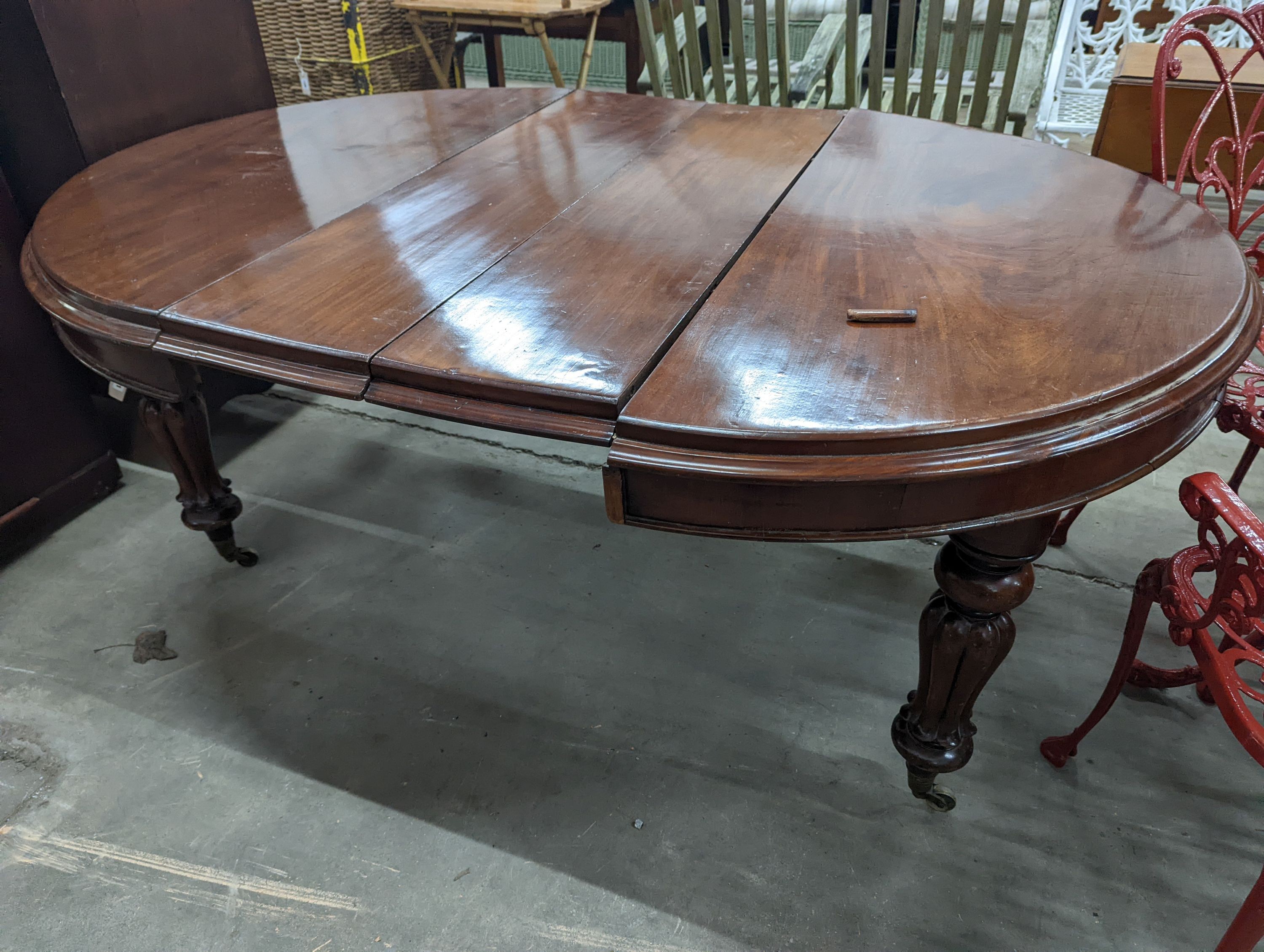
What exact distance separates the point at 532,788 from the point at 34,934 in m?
0.75

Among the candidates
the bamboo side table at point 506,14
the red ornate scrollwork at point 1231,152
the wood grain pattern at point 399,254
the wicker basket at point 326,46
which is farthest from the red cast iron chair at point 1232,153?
the wicker basket at point 326,46

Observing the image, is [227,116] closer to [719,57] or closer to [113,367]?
[113,367]

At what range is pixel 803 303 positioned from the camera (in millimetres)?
1066

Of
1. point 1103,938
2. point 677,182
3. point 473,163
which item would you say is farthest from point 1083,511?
point 473,163

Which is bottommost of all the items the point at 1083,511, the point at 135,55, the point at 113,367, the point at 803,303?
the point at 1083,511

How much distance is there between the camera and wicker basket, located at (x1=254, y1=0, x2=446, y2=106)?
10.9 feet

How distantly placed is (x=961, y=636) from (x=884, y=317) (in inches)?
17.2

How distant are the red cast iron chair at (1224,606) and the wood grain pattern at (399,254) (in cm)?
98

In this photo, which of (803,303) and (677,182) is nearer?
(803,303)

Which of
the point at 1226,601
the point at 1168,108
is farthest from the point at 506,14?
the point at 1226,601

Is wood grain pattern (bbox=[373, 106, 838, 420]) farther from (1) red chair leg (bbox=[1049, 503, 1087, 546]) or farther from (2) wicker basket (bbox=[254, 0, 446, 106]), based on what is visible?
(2) wicker basket (bbox=[254, 0, 446, 106])

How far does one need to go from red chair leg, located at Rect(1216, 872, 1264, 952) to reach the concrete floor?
208mm

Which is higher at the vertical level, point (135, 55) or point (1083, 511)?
point (135, 55)

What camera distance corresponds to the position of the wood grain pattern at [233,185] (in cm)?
122
